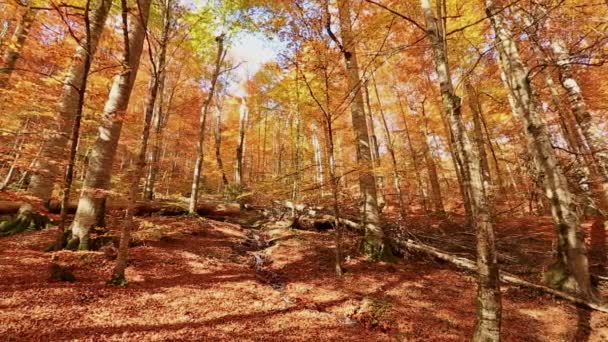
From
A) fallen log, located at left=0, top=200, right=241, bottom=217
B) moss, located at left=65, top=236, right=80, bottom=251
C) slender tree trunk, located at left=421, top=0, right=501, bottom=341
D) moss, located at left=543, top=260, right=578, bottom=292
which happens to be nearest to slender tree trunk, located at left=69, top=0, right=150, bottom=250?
moss, located at left=65, top=236, right=80, bottom=251

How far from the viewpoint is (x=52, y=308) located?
4031 mm

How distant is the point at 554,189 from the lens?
6410 millimetres

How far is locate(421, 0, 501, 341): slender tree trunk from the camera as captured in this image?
3.64 meters

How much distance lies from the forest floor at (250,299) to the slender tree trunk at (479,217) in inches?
49.3

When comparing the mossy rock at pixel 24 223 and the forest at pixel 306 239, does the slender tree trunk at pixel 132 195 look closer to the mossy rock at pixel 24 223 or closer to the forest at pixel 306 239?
the forest at pixel 306 239

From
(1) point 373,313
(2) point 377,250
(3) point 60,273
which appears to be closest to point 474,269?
(2) point 377,250

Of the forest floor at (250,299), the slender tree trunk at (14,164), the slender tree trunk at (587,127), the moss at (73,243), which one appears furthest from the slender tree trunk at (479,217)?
the moss at (73,243)

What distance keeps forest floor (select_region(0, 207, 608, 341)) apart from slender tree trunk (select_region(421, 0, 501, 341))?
4.11ft

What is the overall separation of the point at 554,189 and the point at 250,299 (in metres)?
6.98

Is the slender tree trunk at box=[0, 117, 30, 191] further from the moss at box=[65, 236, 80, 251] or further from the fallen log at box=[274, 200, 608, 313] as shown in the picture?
the fallen log at box=[274, 200, 608, 313]

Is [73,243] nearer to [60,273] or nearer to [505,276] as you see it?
[60,273]

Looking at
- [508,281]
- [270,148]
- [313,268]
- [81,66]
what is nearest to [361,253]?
[313,268]

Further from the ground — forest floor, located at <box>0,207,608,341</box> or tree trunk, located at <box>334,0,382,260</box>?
tree trunk, located at <box>334,0,382,260</box>

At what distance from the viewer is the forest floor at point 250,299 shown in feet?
13.2
